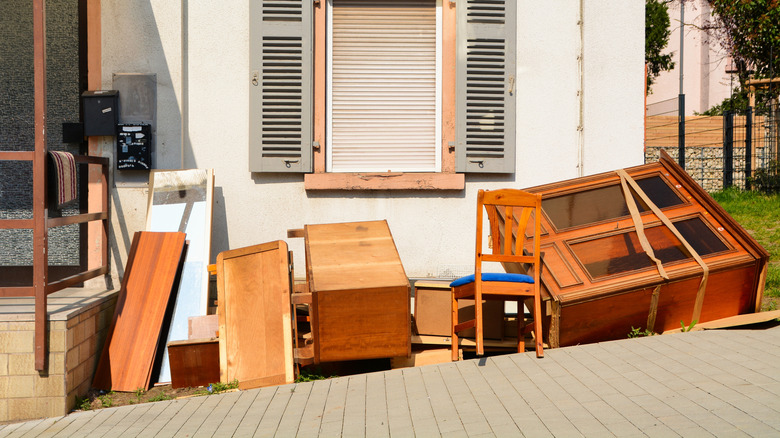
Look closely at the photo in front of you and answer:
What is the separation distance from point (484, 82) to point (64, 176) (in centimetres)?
385

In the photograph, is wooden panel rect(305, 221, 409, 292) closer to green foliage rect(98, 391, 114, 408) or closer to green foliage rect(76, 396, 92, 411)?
green foliage rect(98, 391, 114, 408)

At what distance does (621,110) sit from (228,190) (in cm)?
392

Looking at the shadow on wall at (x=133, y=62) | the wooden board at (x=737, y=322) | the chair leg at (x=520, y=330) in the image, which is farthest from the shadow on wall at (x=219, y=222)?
the wooden board at (x=737, y=322)

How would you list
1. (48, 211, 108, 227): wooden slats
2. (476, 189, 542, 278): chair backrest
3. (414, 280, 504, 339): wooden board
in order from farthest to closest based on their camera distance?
(414, 280, 504, 339): wooden board → (48, 211, 108, 227): wooden slats → (476, 189, 542, 278): chair backrest

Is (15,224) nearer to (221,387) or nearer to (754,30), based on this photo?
(221,387)

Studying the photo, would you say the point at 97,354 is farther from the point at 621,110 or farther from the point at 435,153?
the point at 621,110

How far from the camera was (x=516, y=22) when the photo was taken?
6.89 metres

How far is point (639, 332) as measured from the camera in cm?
552

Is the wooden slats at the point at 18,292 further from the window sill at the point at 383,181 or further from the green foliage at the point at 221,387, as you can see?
the window sill at the point at 383,181

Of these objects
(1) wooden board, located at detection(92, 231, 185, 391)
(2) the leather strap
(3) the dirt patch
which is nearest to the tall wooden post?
(3) the dirt patch

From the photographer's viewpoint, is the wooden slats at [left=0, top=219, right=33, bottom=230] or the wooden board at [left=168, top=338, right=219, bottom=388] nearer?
the wooden slats at [left=0, top=219, right=33, bottom=230]

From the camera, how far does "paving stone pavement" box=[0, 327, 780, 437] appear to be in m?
3.90

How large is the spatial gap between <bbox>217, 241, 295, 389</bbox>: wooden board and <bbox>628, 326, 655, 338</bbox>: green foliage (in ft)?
8.71

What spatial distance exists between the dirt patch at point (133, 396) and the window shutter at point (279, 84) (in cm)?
223
